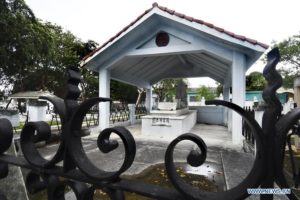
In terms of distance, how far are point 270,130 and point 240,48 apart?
624 centimetres

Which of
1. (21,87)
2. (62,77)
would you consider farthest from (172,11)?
(21,87)

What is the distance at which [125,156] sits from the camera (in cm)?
83

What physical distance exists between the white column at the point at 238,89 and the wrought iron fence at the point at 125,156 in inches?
230

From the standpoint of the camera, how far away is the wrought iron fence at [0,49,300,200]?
2.25 ft

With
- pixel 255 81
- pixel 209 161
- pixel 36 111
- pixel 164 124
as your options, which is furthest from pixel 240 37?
pixel 255 81

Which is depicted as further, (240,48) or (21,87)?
(21,87)

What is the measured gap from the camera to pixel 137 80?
40.8ft

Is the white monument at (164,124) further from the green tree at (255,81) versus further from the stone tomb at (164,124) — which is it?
the green tree at (255,81)

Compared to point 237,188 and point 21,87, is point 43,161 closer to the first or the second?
point 237,188

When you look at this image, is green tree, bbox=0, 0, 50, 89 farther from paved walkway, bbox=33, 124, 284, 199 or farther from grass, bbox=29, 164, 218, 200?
grass, bbox=29, 164, 218, 200

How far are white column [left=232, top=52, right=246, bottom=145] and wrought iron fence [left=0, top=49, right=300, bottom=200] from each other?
5.83 m

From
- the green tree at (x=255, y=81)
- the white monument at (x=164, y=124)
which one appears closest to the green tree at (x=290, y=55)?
the green tree at (x=255, y=81)

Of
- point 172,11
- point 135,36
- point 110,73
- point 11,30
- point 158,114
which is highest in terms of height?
point 11,30

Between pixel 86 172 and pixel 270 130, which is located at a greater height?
pixel 270 130
